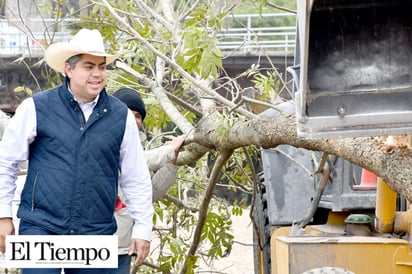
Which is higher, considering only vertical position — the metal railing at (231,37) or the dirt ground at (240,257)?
the metal railing at (231,37)

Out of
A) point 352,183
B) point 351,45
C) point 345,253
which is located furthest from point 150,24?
point 351,45

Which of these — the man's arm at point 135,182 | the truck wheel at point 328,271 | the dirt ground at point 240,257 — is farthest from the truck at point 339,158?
the dirt ground at point 240,257

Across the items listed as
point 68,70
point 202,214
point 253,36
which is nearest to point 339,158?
point 202,214

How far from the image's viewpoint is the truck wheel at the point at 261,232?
823 centimetres

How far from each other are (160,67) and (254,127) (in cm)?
232

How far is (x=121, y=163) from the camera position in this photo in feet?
18.2

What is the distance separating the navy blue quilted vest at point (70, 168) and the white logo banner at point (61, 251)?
5 cm

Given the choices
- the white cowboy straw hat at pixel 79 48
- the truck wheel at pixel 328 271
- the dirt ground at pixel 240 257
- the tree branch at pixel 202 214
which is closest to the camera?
the white cowboy straw hat at pixel 79 48

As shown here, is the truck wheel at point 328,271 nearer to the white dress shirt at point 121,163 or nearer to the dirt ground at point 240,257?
the white dress shirt at point 121,163

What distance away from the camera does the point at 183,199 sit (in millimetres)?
9070

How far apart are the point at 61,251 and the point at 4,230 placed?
1.05 feet

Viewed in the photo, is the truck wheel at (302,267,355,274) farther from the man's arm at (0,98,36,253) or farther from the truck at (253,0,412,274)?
the man's arm at (0,98,36,253)

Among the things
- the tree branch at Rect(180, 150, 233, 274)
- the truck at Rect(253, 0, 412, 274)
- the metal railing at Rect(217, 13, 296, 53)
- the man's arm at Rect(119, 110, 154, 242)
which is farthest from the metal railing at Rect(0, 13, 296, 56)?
the man's arm at Rect(119, 110, 154, 242)

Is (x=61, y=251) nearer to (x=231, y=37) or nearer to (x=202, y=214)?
(x=202, y=214)
